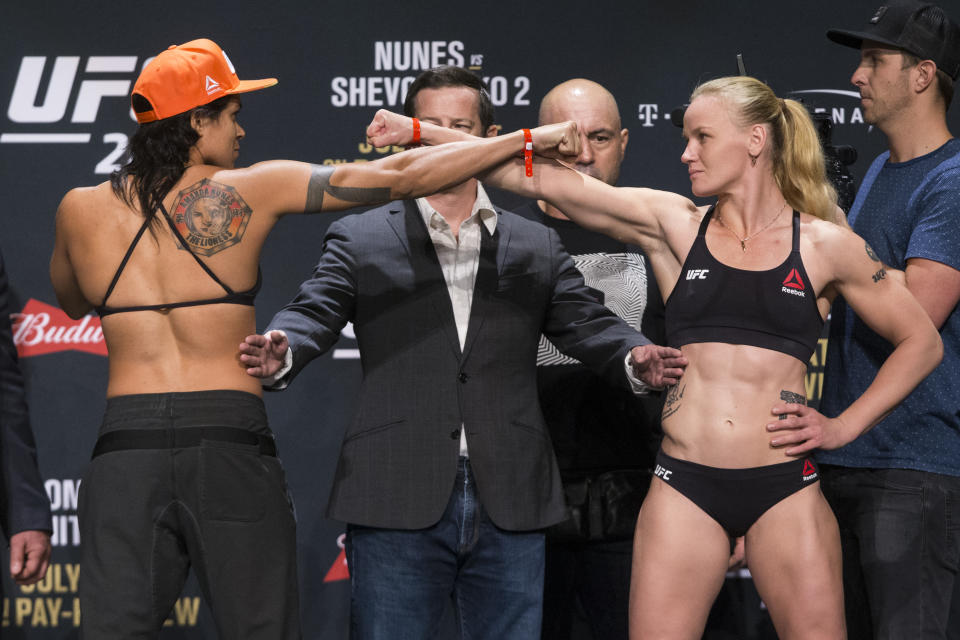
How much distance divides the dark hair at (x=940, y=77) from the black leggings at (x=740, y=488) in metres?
1.28

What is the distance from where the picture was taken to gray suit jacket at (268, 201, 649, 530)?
8.72ft

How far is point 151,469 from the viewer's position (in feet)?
7.58

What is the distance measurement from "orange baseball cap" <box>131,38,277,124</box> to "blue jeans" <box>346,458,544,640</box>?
3.72 ft

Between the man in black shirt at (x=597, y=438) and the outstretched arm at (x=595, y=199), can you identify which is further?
the man in black shirt at (x=597, y=438)

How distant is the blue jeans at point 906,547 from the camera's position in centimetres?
272

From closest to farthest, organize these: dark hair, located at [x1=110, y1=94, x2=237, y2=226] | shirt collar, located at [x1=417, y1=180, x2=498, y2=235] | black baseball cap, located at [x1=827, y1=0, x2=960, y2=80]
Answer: dark hair, located at [x1=110, y1=94, x2=237, y2=226] < shirt collar, located at [x1=417, y1=180, x2=498, y2=235] < black baseball cap, located at [x1=827, y1=0, x2=960, y2=80]

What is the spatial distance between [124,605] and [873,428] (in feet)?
6.59

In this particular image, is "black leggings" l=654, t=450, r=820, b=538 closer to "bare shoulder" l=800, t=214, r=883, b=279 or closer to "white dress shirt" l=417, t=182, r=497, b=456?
"bare shoulder" l=800, t=214, r=883, b=279

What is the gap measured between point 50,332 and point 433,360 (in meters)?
1.90

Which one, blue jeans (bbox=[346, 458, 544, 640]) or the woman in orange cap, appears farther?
blue jeans (bbox=[346, 458, 544, 640])

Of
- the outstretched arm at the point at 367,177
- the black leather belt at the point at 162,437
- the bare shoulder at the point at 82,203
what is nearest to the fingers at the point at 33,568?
the black leather belt at the point at 162,437

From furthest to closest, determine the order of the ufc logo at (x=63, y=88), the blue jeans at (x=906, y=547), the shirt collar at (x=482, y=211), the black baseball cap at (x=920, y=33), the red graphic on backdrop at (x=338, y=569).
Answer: the red graphic on backdrop at (x=338, y=569) < the ufc logo at (x=63, y=88) < the black baseball cap at (x=920, y=33) < the shirt collar at (x=482, y=211) < the blue jeans at (x=906, y=547)

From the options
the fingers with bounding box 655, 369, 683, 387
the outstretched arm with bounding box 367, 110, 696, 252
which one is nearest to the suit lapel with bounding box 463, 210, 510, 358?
the outstretched arm with bounding box 367, 110, 696, 252

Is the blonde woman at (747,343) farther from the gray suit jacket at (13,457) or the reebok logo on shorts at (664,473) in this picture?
the gray suit jacket at (13,457)
